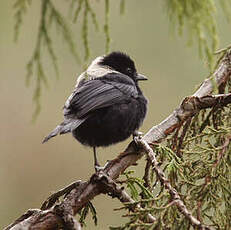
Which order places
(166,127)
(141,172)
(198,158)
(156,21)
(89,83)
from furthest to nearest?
(156,21) → (141,172) → (89,83) → (166,127) → (198,158)

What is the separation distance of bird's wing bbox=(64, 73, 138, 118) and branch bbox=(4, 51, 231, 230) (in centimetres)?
95

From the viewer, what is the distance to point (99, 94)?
498cm

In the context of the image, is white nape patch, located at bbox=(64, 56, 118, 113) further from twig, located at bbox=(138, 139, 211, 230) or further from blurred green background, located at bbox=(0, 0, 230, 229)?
blurred green background, located at bbox=(0, 0, 230, 229)

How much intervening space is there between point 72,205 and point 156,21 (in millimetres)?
7673

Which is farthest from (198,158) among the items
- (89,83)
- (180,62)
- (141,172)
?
(180,62)

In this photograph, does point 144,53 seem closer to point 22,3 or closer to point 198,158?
point 198,158

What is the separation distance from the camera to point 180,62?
33.3ft

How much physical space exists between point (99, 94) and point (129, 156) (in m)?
1.20

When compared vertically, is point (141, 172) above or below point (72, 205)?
below

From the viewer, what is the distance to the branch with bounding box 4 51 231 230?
3.47m

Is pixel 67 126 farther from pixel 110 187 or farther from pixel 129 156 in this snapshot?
pixel 110 187

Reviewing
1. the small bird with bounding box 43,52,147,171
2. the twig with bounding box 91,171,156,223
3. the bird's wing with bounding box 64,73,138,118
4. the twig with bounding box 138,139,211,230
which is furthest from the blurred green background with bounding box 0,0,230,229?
the twig with bounding box 138,139,211,230

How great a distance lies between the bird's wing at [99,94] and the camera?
4.77m

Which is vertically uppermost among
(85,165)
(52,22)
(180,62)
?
(52,22)
